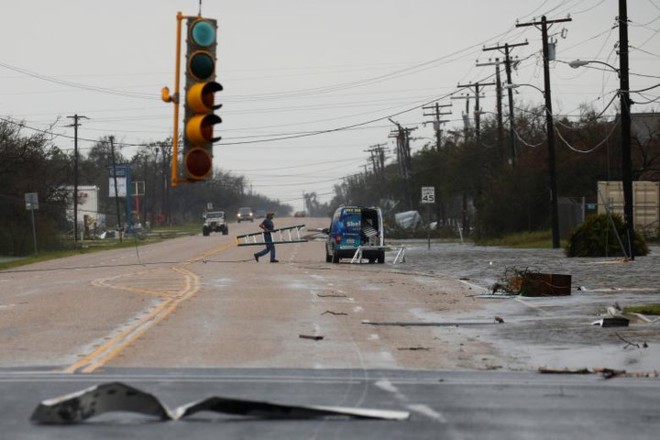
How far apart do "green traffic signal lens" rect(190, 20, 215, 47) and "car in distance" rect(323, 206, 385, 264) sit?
1254 inches

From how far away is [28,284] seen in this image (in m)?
32.8

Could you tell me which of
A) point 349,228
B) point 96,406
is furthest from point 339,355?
point 349,228

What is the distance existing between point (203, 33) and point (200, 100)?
0.83 m

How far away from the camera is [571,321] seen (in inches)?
775

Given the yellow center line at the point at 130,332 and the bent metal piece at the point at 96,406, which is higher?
the bent metal piece at the point at 96,406

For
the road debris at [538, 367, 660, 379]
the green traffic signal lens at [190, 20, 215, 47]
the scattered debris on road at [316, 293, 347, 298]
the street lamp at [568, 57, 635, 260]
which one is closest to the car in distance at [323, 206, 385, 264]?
the street lamp at [568, 57, 635, 260]

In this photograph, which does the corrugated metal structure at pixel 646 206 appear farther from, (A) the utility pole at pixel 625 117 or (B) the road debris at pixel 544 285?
(B) the road debris at pixel 544 285

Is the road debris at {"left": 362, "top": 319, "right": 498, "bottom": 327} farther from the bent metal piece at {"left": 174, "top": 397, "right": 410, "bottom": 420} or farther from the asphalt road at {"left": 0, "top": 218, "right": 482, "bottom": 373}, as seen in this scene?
the bent metal piece at {"left": 174, "top": 397, "right": 410, "bottom": 420}

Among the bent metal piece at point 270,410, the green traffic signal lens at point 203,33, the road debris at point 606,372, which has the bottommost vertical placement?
the road debris at point 606,372

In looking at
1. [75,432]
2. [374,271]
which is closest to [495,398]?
[75,432]

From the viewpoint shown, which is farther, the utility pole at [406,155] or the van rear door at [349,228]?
the utility pole at [406,155]

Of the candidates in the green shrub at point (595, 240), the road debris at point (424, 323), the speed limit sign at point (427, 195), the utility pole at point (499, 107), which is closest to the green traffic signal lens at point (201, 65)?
the road debris at point (424, 323)

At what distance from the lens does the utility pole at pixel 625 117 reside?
40062mm

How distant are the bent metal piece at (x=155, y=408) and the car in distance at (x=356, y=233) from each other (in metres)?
34.8
